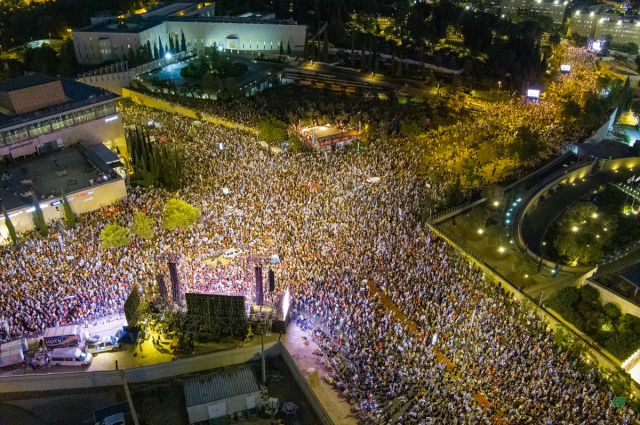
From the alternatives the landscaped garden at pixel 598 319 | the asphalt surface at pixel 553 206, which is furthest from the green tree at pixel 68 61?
the landscaped garden at pixel 598 319

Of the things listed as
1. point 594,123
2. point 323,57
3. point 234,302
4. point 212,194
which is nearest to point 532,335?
point 234,302

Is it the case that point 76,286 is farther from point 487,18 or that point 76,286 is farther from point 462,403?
point 487,18

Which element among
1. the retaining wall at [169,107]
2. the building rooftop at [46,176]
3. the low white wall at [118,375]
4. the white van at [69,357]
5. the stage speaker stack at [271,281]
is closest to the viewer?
the low white wall at [118,375]

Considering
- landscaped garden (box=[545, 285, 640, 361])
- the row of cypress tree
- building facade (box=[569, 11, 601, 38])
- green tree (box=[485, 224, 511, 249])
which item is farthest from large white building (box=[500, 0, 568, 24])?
landscaped garden (box=[545, 285, 640, 361])

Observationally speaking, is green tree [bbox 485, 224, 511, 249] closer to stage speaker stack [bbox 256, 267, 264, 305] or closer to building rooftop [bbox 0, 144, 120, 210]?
stage speaker stack [bbox 256, 267, 264, 305]

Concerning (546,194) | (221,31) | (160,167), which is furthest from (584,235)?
(221,31)

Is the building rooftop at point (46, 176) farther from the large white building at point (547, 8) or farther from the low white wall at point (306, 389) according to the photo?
the large white building at point (547, 8)
